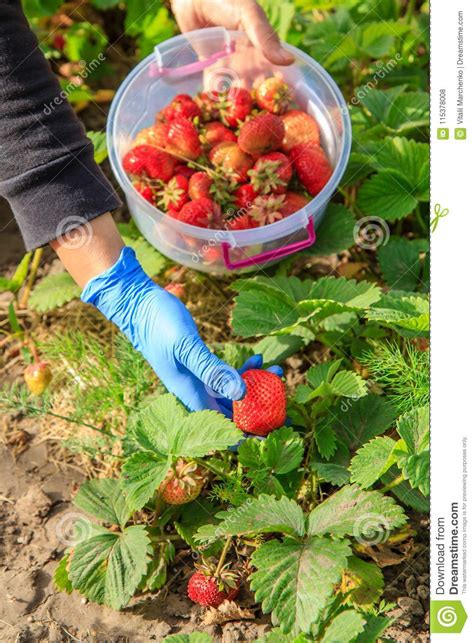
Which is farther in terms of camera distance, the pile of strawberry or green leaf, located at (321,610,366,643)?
the pile of strawberry

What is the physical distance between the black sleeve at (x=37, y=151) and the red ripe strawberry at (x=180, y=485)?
575 millimetres

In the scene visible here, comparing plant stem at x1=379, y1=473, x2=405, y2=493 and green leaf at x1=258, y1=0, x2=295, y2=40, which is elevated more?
green leaf at x1=258, y1=0, x2=295, y2=40

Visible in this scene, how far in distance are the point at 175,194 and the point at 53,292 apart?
0.44 meters

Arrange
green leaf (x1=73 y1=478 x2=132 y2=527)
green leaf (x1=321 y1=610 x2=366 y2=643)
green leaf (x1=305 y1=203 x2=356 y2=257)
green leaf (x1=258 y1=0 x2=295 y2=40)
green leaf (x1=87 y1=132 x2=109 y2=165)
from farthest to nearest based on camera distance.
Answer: green leaf (x1=258 y1=0 x2=295 y2=40) → green leaf (x1=87 y1=132 x2=109 y2=165) → green leaf (x1=305 y1=203 x2=356 y2=257) → green leaf (x1=73 y1=478 x2=132 y2=527) → green leaf (x1=321 y1=610 x2=366 y2=643)

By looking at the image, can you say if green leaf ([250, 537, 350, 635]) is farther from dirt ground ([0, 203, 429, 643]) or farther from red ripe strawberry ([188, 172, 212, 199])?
red ripe strawberry ([188, 172, 212, 199])

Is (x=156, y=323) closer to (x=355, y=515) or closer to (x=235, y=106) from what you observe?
(x=355, y=515)

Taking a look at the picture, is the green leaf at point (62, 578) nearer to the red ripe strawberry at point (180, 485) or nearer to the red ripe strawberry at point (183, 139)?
the red ripe strawberry at point (180, 485)

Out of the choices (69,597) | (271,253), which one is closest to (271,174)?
(271,253)

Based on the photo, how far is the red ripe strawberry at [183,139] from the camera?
196 cm

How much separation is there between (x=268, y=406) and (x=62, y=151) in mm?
695

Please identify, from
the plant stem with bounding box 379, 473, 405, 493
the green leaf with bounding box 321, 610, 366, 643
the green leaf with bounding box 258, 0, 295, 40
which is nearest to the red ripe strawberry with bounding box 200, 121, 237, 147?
the green leaf with bounding box 258, 0, 295, 40

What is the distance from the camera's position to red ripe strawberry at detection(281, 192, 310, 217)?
1.92 m

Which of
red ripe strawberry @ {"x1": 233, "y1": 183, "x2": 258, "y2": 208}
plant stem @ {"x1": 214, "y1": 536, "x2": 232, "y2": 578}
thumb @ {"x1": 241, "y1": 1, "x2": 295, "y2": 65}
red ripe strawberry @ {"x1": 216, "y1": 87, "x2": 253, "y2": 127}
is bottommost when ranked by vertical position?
plant stem @ {"x1": 214, "y1": 536, "x2": 232, "y2": 578}
